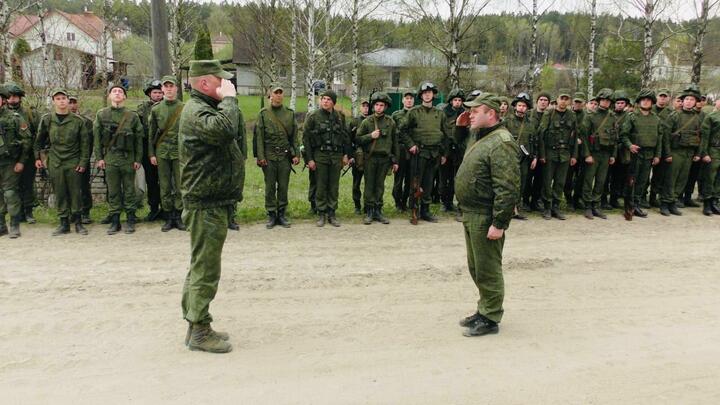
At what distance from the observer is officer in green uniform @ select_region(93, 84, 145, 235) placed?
823 centimetres

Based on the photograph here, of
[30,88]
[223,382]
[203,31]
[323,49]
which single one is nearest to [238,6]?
[203,31]

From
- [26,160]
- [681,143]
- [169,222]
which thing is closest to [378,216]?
[169,222]

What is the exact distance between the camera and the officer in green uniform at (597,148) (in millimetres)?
9898

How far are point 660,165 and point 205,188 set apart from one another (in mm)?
9464

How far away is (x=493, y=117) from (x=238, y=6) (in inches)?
1134

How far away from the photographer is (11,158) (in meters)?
8.21

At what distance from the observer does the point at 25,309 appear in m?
5.22

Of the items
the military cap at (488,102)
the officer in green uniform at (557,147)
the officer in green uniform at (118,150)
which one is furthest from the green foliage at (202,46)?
the military cap at (488,102)

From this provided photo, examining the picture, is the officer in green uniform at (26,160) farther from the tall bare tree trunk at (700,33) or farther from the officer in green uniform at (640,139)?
the tall bare tree trunk at (700,33)

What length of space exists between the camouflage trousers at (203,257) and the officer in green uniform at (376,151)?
15.8ft

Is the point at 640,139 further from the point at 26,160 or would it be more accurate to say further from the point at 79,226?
the point at 26,160

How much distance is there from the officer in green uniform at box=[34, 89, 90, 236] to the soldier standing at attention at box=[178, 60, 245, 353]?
15.1 feet

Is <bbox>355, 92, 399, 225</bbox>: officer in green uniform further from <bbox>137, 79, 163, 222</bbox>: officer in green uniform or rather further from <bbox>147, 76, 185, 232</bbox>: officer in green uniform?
<bbox>137, 79, 163, 222</bbox>: officer in green uniform

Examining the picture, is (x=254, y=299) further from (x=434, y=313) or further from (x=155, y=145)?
(x=155, y=145)
